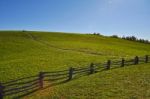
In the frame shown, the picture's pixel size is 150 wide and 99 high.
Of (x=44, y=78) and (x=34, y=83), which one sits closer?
(x=34, y=83)

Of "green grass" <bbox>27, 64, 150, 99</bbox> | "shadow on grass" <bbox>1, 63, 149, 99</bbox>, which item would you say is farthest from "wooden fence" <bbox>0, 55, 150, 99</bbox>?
"green grass" <bbox>27, 64, 150, 99</bbox>

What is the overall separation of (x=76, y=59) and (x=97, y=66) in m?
15.2

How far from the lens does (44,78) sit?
31.2 metres

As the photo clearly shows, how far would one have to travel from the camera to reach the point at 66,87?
86.0 feet

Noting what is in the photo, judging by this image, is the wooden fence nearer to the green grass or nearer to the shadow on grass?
the shadow on grass

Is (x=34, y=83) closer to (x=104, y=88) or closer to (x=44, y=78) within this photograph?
(x=44, y=78)

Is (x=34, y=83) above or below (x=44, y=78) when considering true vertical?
above

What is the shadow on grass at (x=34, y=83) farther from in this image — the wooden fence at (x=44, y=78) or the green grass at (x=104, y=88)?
the green grass at (x=104, y=88)

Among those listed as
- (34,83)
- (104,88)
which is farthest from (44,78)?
(104,88)

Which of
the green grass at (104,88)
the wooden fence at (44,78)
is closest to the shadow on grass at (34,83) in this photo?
the wooden fence at (44,78)

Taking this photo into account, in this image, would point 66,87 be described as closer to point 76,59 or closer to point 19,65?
point 19,65

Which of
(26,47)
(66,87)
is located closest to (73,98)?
(66,87)

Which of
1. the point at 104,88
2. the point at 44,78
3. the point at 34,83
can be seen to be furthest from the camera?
the point at 44,78

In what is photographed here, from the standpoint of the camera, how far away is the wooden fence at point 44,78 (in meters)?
24.5
